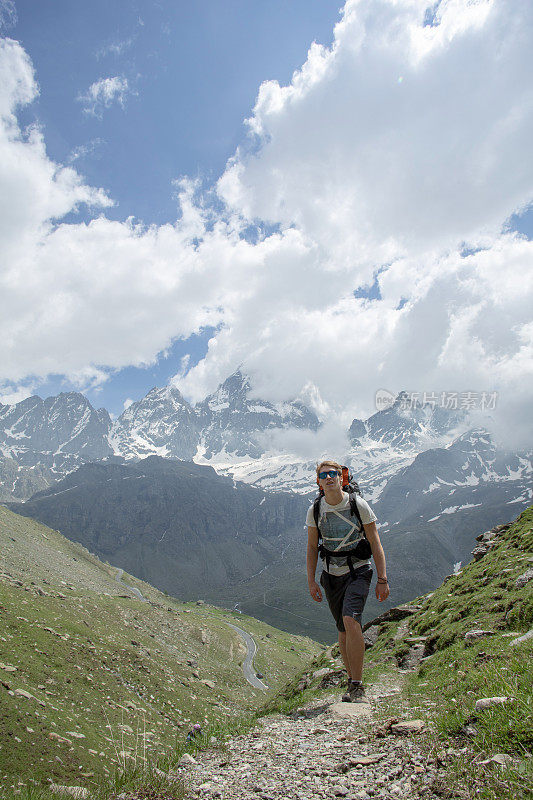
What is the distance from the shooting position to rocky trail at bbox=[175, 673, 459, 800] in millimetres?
4566

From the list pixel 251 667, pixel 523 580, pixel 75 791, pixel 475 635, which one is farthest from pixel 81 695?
pixel 251 667

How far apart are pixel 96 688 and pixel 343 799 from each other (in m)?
17.3

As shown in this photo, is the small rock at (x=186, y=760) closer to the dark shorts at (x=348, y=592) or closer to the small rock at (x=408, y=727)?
the small rock at (x=408, y=727)

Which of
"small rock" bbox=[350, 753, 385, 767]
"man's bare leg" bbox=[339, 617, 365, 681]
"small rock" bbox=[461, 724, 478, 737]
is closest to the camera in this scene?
"small rock" bbox=[461, 724, 478, 737]

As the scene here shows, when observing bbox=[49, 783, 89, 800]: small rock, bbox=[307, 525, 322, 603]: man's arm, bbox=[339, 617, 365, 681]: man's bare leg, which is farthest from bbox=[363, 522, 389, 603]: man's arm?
bbox=[49, 783, 89, 800]: small rock

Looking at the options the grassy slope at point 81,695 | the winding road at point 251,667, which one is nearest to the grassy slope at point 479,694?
the grassy slope at point 81,695

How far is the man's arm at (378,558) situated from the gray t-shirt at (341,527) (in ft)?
0.58

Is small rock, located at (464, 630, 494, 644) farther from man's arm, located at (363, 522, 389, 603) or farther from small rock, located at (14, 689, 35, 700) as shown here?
small rock, located at (14, 689, 35, 700)

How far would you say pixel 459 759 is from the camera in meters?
4.30

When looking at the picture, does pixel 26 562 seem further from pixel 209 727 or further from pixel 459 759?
pixel 459 759

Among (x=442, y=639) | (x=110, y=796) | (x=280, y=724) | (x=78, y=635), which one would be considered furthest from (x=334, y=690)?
(x=78, y=635)

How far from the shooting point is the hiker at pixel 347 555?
361 inches

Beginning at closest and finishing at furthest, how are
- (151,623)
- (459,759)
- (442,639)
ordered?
(459,759) → (442,639) → (151,623)

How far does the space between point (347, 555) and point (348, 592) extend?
2.72 feet
